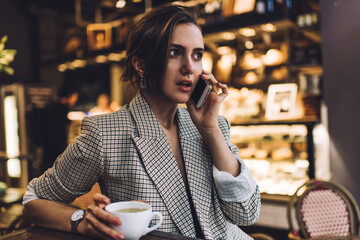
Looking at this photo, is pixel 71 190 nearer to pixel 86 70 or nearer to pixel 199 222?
pixel 199 222

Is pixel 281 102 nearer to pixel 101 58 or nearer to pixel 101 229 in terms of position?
pixel 101 229

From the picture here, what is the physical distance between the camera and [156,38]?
124 centimetres

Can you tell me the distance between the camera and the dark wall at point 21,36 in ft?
24.8

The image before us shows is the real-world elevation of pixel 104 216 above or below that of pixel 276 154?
above

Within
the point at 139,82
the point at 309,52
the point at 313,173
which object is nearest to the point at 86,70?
the point at 309,52

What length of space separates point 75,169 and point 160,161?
305mm

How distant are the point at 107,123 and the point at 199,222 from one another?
49 cm

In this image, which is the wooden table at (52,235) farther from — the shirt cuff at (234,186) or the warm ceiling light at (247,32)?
the warm ceiling light at (247,32)

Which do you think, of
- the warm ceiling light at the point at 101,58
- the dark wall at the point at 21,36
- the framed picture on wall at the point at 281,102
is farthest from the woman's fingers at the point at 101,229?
the dark wall at the point at 21,36

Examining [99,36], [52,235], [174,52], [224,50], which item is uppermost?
[99,36]

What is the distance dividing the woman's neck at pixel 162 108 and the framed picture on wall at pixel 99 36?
5372 millimetres

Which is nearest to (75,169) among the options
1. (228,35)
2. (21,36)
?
(228,35)

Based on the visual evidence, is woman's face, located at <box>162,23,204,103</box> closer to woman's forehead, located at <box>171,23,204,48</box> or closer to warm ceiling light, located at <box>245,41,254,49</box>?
woman's forehead, located at <box>171,23,204,48</box>

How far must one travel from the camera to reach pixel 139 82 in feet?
4.59
